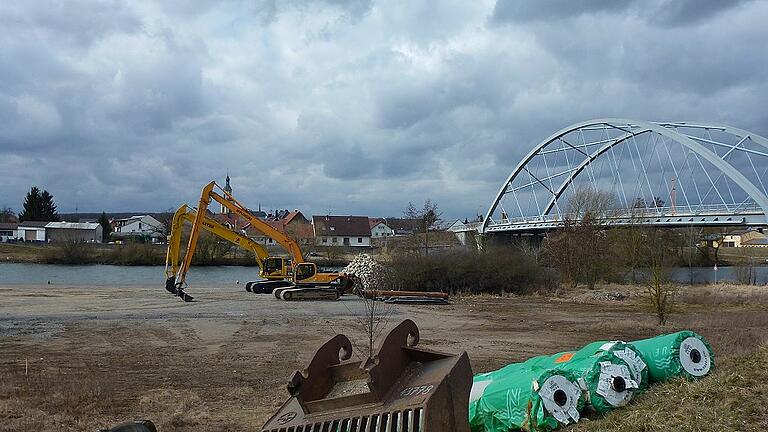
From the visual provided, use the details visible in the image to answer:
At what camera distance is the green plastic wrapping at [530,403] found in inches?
225

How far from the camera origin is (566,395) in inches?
230

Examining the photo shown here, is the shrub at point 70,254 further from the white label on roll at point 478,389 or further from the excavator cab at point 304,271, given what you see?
the white label on roll at point 478,389

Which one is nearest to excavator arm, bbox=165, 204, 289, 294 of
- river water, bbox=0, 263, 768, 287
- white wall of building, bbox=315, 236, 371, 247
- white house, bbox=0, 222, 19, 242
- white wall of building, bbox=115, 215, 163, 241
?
river water, bbox=0, 263, 768, 287

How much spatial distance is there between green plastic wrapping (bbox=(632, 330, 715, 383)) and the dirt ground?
370 cm

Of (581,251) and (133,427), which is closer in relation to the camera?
(133,427)

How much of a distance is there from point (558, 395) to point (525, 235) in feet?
212

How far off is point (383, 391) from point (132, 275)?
5210 cm

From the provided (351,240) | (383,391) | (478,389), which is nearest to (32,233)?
(351,240)

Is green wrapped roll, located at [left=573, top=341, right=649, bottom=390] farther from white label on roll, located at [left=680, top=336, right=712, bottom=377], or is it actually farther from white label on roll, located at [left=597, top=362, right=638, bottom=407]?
white label on roll, located at [left=680, top=336, right=712, bottom=377]

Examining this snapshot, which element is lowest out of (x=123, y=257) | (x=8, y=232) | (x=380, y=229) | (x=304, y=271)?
(x=304, y=271)

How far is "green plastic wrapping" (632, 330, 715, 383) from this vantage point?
21.3 ft

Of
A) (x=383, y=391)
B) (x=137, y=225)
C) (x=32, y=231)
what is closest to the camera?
(x=383, y=391)

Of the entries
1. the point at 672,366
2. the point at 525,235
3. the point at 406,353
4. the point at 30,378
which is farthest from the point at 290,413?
the point at 525,235

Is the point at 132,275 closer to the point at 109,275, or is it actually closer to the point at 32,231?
the point at 109,275
